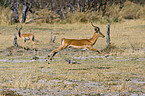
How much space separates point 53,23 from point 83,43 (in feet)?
63.9

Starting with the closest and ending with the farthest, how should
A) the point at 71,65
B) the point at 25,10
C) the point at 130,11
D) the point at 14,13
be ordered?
1. the point at 71,65
2. the point at 14,13
3. the point at 25,10
4. the point at 130,11

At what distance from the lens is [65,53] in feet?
58.0

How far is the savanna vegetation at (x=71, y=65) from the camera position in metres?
9.37

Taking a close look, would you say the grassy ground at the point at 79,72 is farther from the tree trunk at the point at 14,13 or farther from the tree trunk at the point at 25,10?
the tree trunk at the point at 25,10

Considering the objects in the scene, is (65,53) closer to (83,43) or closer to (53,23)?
(83,43)

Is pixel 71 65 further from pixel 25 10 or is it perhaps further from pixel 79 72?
pixel 25 10

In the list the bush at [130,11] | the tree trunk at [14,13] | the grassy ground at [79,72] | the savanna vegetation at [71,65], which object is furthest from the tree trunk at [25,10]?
the grassy ground at [79,72]

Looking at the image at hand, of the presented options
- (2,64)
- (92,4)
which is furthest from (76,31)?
(2,64)

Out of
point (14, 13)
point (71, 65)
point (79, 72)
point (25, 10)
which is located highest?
point (25, 10)

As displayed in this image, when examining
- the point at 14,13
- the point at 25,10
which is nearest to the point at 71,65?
the point at 14,13

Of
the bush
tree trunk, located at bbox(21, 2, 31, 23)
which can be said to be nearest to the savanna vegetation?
tree trunk, located at bbox(21, 2, 31, 23)

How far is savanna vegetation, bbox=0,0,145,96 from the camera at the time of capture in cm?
937

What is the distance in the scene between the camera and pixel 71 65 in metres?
13.5

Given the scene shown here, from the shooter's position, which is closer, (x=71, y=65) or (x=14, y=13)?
(x=71, y=65)
